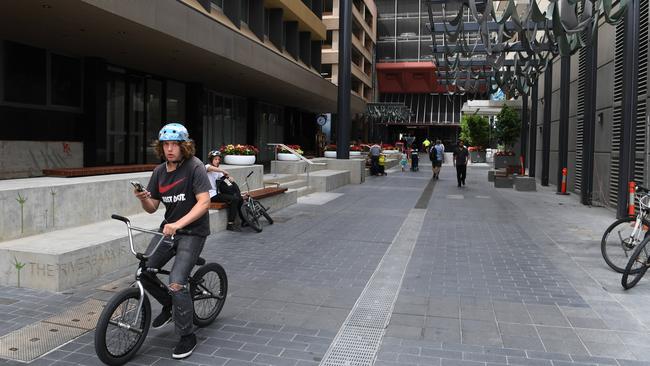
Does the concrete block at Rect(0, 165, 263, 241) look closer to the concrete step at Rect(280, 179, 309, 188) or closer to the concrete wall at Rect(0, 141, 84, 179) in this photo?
the concrete wall at Rect(0, 141, 84, 179)

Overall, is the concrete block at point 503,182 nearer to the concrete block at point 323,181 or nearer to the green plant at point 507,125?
the concrete block at point 323,181

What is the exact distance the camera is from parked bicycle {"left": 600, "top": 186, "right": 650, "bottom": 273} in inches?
284

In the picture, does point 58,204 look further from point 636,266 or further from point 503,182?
point 503,182

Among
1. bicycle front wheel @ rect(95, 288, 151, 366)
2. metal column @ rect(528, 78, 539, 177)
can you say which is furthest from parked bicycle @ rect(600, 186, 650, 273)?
metal column @ rect(528, 78, 539, 177)

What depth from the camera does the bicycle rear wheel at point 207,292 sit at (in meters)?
4.75

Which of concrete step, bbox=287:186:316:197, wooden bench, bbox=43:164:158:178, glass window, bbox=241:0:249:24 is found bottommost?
concrete step, bbox=287:186:316:197

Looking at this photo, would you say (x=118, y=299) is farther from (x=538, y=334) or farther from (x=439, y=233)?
(x=439, y=233)

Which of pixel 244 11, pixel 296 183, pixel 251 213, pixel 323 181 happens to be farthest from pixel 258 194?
pixel 244 11

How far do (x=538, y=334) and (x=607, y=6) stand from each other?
21.5 feet

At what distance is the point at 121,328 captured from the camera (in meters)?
4.05

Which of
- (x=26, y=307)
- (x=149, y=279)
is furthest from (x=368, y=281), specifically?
(x=26, y=307)

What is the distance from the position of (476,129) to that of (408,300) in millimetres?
37637

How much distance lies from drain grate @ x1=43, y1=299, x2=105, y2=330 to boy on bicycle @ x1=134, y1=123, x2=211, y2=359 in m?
1.05

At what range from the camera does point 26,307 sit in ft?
17.7
